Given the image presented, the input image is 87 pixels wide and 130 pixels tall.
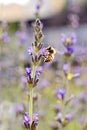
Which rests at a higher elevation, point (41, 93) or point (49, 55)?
point (41, 93)

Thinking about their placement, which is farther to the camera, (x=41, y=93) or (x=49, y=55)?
(x=41, y=93)

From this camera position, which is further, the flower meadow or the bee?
the flower meadow

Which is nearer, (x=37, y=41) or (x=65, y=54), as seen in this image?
(x=37, y=41)

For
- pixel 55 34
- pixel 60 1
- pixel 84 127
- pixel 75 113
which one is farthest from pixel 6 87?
pixel 60 1

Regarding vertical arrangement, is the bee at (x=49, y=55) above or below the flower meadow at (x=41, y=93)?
below

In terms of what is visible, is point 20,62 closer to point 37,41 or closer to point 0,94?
point 0,94

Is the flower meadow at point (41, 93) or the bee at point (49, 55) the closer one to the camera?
the bee at point (49, 55)

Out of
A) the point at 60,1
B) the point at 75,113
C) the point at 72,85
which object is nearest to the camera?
the point at 75,113

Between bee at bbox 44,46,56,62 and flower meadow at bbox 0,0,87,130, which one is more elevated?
flower meadow at bbox 0,0,87,130

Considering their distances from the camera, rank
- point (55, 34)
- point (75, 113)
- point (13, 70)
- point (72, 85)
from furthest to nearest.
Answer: point (55, 34) → point (72, 85) → point (75, 113) → point (13, 70)

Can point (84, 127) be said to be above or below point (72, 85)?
below

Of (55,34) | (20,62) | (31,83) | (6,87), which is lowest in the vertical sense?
(31,83)
